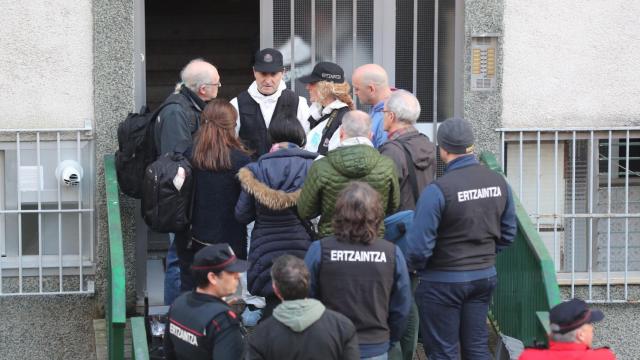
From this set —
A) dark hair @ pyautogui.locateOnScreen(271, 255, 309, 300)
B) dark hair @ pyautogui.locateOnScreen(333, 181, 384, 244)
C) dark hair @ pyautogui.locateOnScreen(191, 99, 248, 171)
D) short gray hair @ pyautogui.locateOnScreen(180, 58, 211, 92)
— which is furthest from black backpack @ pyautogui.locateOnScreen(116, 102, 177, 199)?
dark hair @ pyautogui.locateOnScreen(271, 255, 309, 300)

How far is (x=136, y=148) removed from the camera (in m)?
7.71

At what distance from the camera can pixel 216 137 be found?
7016mm

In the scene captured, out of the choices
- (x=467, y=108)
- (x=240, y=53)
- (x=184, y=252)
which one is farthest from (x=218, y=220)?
(x=240, y=53)

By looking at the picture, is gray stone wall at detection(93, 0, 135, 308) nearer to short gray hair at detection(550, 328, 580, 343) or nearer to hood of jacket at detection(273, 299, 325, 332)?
hood of jacket at detection(273, 299, 325, 332)

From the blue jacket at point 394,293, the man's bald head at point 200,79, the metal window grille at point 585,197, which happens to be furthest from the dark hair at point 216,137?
the metal window grille at point 585,197

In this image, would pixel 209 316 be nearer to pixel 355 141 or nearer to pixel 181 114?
pixel 355 141

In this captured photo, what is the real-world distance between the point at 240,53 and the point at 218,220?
17.4 ft

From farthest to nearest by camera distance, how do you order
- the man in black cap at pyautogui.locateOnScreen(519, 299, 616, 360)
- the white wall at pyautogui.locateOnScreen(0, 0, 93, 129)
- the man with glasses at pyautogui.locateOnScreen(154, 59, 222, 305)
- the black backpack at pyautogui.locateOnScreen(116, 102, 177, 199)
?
1. the white wall at pyautogui.locateOnScreen(0, 0, 93, 129)
2. the black backpack at pyautogui.locateOnScreen(116, 102, 177, 199)
3. the man with glasses at pyautogui.locateOnScreen(154, 59, 222, 305)
4. the man in black cap at pyautogui.locateOnScreen(519, 299, 616, 360)

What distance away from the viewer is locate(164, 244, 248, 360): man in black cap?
17.7 feet

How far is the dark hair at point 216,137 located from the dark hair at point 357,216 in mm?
1295

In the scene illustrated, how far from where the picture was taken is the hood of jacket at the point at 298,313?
17.3ft

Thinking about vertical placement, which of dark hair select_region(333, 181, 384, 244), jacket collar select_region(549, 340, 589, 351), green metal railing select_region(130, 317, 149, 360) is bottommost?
green metal railing select_region(130, 317, 149, 360)

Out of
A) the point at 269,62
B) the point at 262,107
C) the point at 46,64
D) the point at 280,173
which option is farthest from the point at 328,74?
the point at 46,64

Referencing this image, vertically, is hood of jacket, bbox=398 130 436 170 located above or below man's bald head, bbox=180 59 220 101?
below
